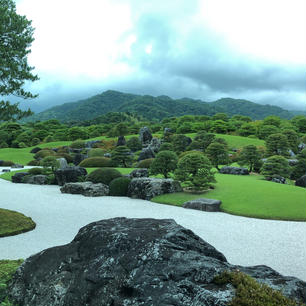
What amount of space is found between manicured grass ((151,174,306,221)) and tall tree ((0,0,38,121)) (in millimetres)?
7672

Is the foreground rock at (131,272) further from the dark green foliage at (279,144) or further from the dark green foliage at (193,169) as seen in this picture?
the dark green foliage at (279,144)

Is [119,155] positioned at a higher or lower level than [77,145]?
higher

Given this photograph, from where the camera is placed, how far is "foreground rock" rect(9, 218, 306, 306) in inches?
107

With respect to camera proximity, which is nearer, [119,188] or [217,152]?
[119,188]

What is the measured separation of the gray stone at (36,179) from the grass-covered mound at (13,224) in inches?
401

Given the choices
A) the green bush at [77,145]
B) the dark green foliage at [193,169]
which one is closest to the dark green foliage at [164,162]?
the dark green foliage at [193,169]

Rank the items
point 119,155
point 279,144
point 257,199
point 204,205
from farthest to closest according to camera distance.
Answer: point 119,155 < point 279,144 < point 257,199 < point 204,205

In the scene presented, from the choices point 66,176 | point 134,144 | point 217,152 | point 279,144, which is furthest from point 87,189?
point 134,144

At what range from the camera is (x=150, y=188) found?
47.3 ft

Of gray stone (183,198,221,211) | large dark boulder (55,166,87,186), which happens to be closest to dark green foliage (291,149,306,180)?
gray stone (183,198,221,211)

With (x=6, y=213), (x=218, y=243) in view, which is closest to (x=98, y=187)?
(x=6, y=213)

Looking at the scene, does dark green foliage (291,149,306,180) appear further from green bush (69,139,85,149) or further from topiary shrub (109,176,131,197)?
green bush (69,139,85,149)

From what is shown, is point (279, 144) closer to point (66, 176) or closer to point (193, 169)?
point (193, 169)

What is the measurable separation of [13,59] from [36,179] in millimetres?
12461
